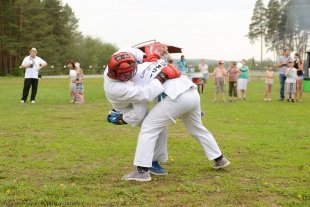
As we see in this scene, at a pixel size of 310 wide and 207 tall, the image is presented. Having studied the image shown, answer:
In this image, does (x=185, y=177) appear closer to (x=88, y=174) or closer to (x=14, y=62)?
(x=88, y=174)

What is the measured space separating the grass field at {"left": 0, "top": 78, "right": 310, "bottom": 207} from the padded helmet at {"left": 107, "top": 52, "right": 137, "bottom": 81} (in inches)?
50.2

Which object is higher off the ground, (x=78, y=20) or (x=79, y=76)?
(x=78, y=20)

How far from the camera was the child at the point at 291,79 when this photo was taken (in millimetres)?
19095

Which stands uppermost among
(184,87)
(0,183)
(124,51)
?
(124,51)

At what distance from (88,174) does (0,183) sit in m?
1.11

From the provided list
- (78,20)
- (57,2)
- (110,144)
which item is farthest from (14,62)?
(110,144)

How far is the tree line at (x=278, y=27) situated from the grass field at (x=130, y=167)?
58325mm

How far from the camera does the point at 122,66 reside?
5.77m

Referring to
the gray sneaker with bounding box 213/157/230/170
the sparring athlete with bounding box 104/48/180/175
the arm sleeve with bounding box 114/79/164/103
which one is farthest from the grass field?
the arm sleeve with bounding box 114/79/164/103

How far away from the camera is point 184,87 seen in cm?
613

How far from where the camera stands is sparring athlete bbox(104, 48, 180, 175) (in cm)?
581

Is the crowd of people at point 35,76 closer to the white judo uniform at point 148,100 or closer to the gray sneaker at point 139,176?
the white judo uniform at point 148,100

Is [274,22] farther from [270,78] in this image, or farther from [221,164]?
[221,164]

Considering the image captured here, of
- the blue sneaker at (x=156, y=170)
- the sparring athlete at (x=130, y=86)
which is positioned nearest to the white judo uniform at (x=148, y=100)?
the sparring athlete at (x=130, y=86)
